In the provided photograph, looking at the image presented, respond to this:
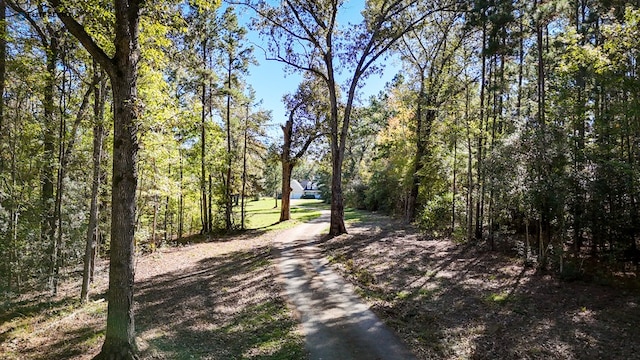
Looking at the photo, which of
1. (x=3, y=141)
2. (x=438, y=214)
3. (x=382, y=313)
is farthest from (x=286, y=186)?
(x=382, y=313)

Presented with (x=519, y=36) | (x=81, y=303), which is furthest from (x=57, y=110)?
(x=519, y=36)

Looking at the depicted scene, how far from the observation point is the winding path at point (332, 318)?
6.62 m

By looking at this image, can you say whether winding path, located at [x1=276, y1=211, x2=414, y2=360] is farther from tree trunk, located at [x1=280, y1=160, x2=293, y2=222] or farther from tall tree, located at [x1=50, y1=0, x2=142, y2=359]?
tree trunk, located at [x1=280, y1=160, x2=293, y2=222]

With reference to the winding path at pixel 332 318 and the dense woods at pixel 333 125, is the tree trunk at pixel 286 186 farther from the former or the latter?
the winding path at pixel 332 318

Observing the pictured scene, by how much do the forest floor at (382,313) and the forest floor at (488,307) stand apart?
29mm

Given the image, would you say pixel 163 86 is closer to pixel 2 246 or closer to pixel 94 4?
pixel 94 4

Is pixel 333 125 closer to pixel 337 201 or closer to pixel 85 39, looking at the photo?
pixel 337 201

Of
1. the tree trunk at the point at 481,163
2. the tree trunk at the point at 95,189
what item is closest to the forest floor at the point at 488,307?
the tree trunk at the point at 481,163

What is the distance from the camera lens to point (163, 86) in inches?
496

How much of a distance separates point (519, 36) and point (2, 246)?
57.0ft

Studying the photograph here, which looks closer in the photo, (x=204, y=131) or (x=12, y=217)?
(x=12, y=217)

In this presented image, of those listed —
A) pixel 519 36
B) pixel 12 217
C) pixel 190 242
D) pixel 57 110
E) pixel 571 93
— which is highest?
pixel 519 36

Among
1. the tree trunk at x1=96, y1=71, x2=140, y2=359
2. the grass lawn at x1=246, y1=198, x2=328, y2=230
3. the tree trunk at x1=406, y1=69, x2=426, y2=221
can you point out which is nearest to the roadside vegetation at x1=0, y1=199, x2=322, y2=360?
the tree trunk at x1=96, y1=71, x2=140, y2=359

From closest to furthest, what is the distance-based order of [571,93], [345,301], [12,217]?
[345,301]
[12,217]
[571,93]
